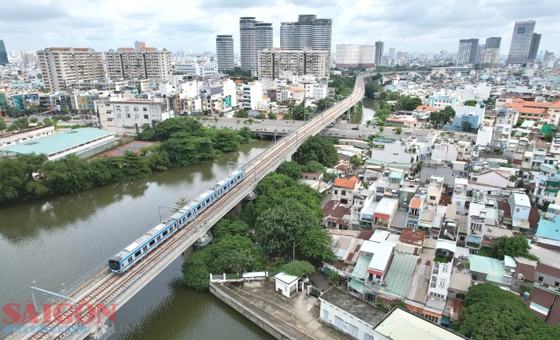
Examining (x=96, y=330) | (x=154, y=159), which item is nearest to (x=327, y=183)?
(x=154, y=159)

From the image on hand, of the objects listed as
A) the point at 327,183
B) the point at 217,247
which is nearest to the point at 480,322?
the point at 217,247

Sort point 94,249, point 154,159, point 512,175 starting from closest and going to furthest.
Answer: point 94,249
point 512,175
point 154,159

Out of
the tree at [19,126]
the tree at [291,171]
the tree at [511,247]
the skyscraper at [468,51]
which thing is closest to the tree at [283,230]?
the tree at [511,247]

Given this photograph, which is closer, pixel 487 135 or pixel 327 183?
pixel 327 183

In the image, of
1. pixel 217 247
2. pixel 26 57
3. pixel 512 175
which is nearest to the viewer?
pixel 217 247

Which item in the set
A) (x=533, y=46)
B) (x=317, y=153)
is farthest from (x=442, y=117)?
(x=533, y=46)

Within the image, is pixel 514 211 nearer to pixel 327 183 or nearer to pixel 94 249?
pixel 327 183

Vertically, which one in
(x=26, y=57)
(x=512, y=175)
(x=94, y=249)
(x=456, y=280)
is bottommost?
(x=94, y=249)

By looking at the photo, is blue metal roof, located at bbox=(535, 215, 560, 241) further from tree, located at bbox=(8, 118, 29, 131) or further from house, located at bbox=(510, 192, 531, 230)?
tree, located at bbox=(8, 118, 29, 131)

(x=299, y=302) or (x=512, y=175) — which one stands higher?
(x=512, y=175)
